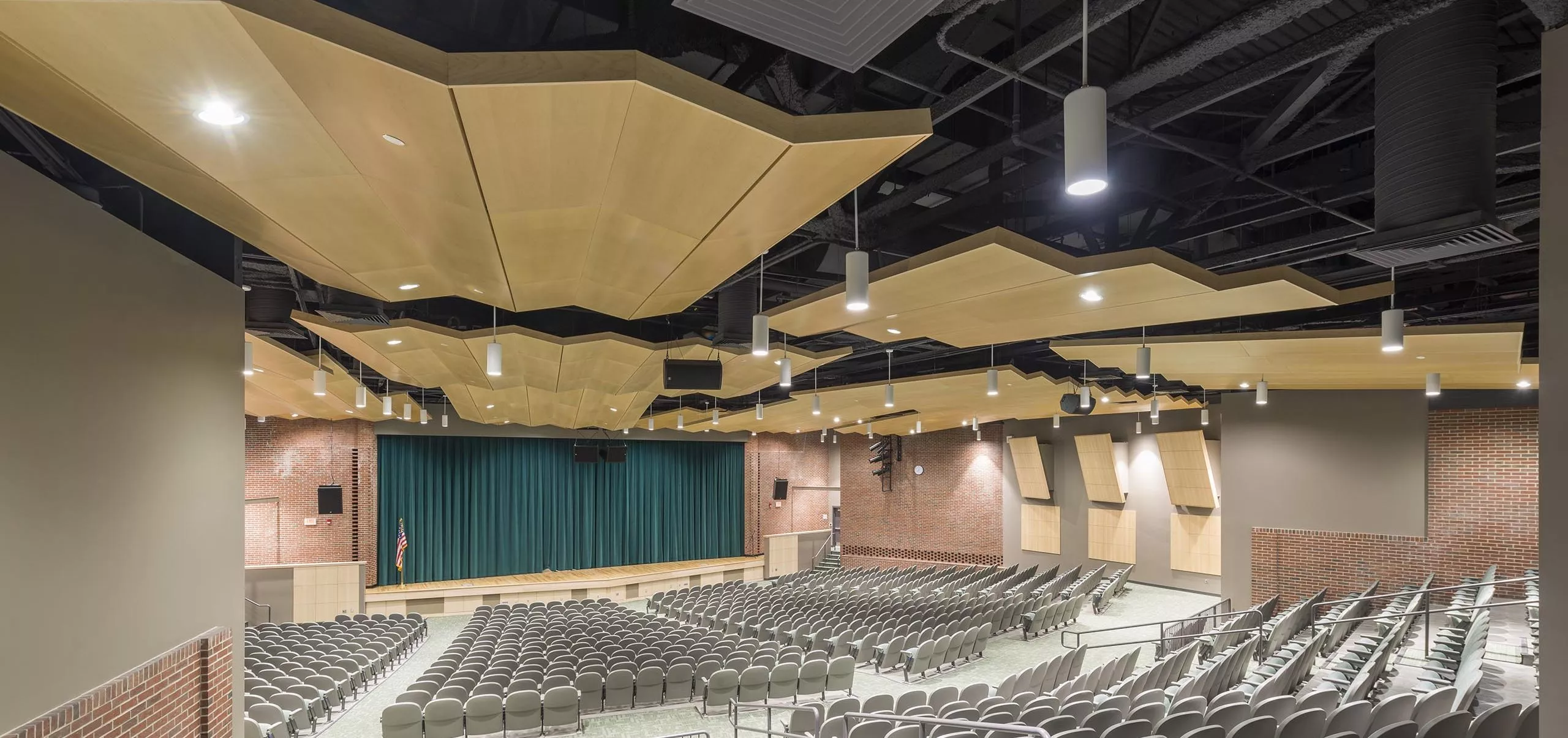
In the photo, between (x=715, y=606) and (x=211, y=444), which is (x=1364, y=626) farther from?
(x=211, y=444)

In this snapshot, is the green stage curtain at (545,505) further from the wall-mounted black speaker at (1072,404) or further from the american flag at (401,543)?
the wall-mounted black speaker at (1072,404)

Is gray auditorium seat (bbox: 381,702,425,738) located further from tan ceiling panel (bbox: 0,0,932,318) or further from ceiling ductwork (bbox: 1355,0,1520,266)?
ceiling ductwork (bbox: 1355,0,1520,266)

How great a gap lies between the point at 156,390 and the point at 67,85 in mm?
3516

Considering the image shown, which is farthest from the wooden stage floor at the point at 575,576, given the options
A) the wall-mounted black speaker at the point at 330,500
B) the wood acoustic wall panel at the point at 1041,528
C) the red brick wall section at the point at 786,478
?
the wood acoustic wall panel at the point at 1041,528

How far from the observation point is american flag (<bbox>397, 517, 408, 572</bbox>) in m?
22.9

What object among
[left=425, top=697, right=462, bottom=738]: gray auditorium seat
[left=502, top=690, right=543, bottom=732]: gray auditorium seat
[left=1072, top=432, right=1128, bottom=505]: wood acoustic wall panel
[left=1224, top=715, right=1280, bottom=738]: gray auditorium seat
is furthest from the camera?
[left=1072, top=432, right=1128, bottom=505]: wood acoustic wall panel

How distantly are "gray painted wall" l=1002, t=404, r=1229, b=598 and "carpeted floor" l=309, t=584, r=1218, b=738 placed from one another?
0.77 m

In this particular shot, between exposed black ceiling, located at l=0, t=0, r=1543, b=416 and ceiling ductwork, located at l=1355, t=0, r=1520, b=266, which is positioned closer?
ceiling ductwork, located at l=1355, t=0, r=1520, b=266

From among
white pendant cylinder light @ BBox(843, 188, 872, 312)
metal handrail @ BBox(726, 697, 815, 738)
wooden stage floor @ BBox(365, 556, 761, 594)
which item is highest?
white pendant cylinder light @ BBox(843, 188, 872, 312)

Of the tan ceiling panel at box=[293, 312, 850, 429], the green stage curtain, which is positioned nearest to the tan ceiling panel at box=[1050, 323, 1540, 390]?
the tan ceiling panel at box=[293, 312, 850, 429]

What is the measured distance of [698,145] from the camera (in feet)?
12.2

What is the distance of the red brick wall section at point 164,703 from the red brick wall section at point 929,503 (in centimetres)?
2157

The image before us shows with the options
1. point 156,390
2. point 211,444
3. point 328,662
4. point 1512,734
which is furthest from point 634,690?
point 1512,734

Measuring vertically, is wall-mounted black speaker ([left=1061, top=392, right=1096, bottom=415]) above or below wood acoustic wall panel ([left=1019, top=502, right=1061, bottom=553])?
above
